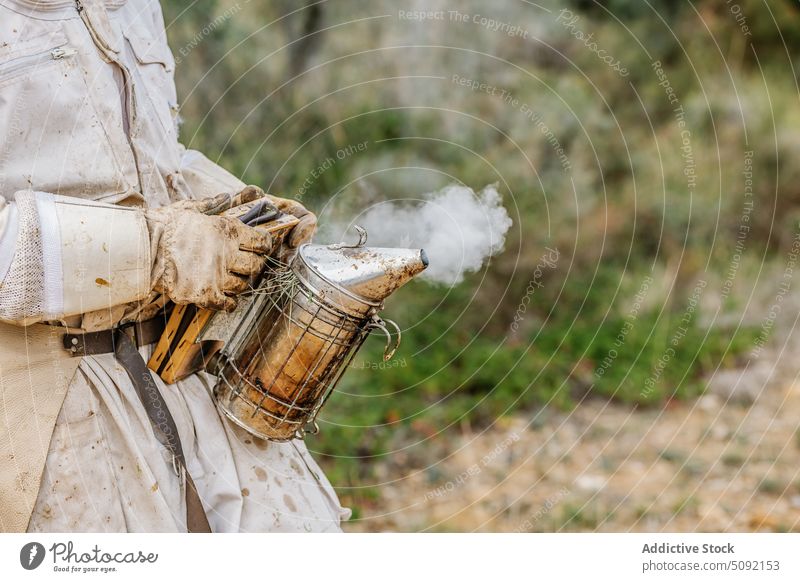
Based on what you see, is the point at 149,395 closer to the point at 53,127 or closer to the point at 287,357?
the point at 287,357

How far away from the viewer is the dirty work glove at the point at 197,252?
1.85 metres

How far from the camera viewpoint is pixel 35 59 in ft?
6.03

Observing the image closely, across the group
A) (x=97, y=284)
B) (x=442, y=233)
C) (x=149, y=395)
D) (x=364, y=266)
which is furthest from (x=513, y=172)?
(x=97, y=284)

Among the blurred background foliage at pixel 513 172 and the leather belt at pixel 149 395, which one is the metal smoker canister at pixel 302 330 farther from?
the blurred background foliage at pixel 513 172

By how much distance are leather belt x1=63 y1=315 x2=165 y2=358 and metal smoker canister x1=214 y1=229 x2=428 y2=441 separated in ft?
0.55

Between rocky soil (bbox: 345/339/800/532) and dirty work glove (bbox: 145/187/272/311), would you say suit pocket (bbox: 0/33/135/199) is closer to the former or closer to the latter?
→ dirty work glove (bbox: 145/187/272/311)

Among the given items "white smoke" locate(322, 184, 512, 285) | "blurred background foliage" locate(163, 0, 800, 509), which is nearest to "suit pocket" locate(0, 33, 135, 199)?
"white smoke" locate(322, 184, 512, 285)

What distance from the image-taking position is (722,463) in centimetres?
450

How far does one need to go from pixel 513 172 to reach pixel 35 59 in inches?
177

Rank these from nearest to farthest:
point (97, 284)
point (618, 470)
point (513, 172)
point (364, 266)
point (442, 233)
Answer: point (97, 284) → point (364, 266) → point (442, 233) → point (618, 470) → point (513, 172)

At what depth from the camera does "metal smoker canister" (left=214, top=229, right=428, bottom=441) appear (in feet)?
6.33

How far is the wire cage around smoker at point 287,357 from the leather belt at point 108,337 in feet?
0.56

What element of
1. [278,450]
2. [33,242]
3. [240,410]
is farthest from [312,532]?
[33,242]
